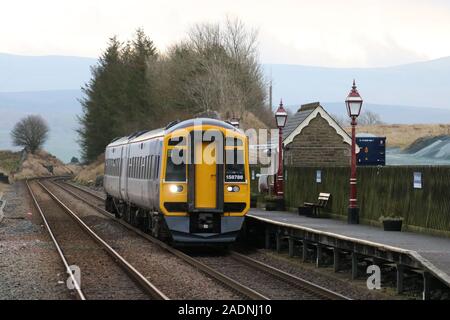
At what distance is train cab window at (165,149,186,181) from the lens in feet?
66.1

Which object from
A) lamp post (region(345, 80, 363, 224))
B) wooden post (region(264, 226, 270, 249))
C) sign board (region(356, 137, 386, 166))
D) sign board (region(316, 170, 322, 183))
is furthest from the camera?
sign board (region(356, 137, 386, 166))

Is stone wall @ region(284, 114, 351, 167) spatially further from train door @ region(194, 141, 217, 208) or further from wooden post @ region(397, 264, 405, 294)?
wooden post @ region(397, 264, 405, 294)

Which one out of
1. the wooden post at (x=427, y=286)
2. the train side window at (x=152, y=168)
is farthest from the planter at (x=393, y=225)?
the wooden post at (x=427, y=286)

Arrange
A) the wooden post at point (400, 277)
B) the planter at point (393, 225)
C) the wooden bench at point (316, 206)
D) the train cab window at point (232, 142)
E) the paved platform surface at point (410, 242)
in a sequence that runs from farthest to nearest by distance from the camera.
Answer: the wooden bench at point (316, 206) → the train cab window at point (232, 142) → the planter at point (393, 225) → the wooden post at point (400, 277) → the paved platform surface at point (410, 242)

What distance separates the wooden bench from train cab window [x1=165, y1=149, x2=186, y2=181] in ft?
23.1

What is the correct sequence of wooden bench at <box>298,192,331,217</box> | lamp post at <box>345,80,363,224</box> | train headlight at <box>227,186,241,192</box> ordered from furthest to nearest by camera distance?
wooden bench at <box>298,192,331,217</box>, lamp post at <box>345,80,363,224</box>, train headlight at <box>227,186,241,192</box>

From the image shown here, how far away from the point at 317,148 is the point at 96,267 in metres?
22.4

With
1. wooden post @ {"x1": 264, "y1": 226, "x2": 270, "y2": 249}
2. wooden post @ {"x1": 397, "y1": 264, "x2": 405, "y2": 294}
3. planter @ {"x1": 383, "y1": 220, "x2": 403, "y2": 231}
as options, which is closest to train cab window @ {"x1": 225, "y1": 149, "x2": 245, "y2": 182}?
wooden post @ {"x1": 264, "y1": 226, "x2": 270, "y2": 249}

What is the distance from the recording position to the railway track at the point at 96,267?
13542mm

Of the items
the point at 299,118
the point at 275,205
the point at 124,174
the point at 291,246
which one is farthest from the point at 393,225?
the point at 299,118

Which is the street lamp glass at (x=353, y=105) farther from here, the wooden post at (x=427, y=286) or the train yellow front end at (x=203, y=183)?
the wooden post at (x=427, y=286)

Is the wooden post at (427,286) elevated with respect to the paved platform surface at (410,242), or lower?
lower
